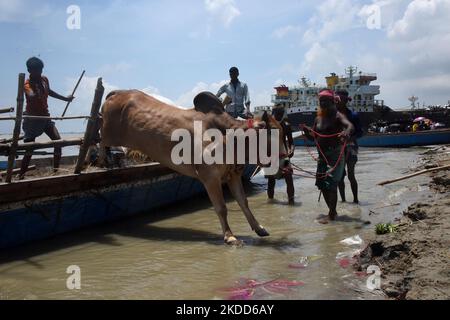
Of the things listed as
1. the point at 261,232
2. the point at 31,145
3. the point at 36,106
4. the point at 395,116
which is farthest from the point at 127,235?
the point at 395,116

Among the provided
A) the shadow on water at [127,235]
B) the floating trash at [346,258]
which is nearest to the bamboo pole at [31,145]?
the shadow on water at [127,235]

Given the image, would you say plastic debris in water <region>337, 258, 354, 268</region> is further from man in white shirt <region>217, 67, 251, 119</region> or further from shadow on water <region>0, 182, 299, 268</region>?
man in white shirt <region>217, 67, 251, 119</region>

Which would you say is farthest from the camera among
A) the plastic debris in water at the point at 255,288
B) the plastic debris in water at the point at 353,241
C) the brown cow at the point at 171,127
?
the brown cow at the point at 171,127

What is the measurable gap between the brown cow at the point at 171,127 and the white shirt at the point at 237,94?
2882 millimetres

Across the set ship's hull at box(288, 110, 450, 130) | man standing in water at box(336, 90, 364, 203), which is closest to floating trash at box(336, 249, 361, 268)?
man standing in water at box(336, 90, 364, 203)

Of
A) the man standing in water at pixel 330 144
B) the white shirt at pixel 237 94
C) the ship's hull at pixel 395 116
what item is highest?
the ship's hull at pixel 395 116

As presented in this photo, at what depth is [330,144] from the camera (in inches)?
300

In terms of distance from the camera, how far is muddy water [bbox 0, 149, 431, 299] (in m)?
4.50

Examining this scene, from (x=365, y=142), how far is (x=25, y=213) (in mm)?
29846

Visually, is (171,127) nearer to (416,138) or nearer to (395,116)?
(416,138)

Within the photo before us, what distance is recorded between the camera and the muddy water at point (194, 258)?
14.8ft

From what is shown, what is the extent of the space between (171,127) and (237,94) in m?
3.47

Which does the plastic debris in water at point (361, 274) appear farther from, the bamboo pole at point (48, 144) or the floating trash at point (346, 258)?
the bamboo pole at point (48, 144)
